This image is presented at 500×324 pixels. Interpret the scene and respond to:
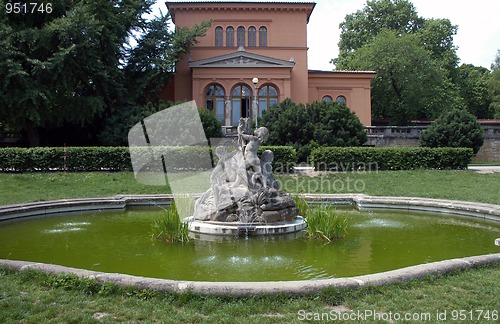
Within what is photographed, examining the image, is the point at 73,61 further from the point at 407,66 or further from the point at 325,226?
the point at 407,66

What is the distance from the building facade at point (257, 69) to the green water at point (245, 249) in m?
26.5

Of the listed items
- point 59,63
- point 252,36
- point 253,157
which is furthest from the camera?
point 252,36

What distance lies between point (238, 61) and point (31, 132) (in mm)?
16381

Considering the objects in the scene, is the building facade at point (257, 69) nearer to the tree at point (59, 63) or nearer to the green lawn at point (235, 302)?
the tree at point (59, 63)

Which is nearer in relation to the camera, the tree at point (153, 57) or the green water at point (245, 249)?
the green water at point (245, 249)

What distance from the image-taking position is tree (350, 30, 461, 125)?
141 feet

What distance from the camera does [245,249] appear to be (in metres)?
8.03

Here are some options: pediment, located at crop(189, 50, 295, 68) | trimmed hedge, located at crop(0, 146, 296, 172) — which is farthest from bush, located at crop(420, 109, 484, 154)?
pediment, located at crop(189, 50, 295, 68)

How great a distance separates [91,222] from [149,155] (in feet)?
36.5

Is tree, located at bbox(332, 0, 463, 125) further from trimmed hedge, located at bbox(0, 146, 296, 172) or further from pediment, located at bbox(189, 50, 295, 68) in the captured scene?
trimmed hedge, located at bbox(0, 146, 296, 172)

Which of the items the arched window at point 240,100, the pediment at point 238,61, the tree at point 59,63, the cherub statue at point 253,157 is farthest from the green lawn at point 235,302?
the arched window at point 240,100

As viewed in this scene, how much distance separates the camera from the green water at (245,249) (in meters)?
6.62

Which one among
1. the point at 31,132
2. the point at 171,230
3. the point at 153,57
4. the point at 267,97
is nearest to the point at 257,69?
the point at 267,97

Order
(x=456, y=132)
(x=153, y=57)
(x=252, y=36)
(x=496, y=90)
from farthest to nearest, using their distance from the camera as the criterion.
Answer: (x=496, y=90) → (x=252, y=36) → (x=153, y=57) → (x=456, y=132)
